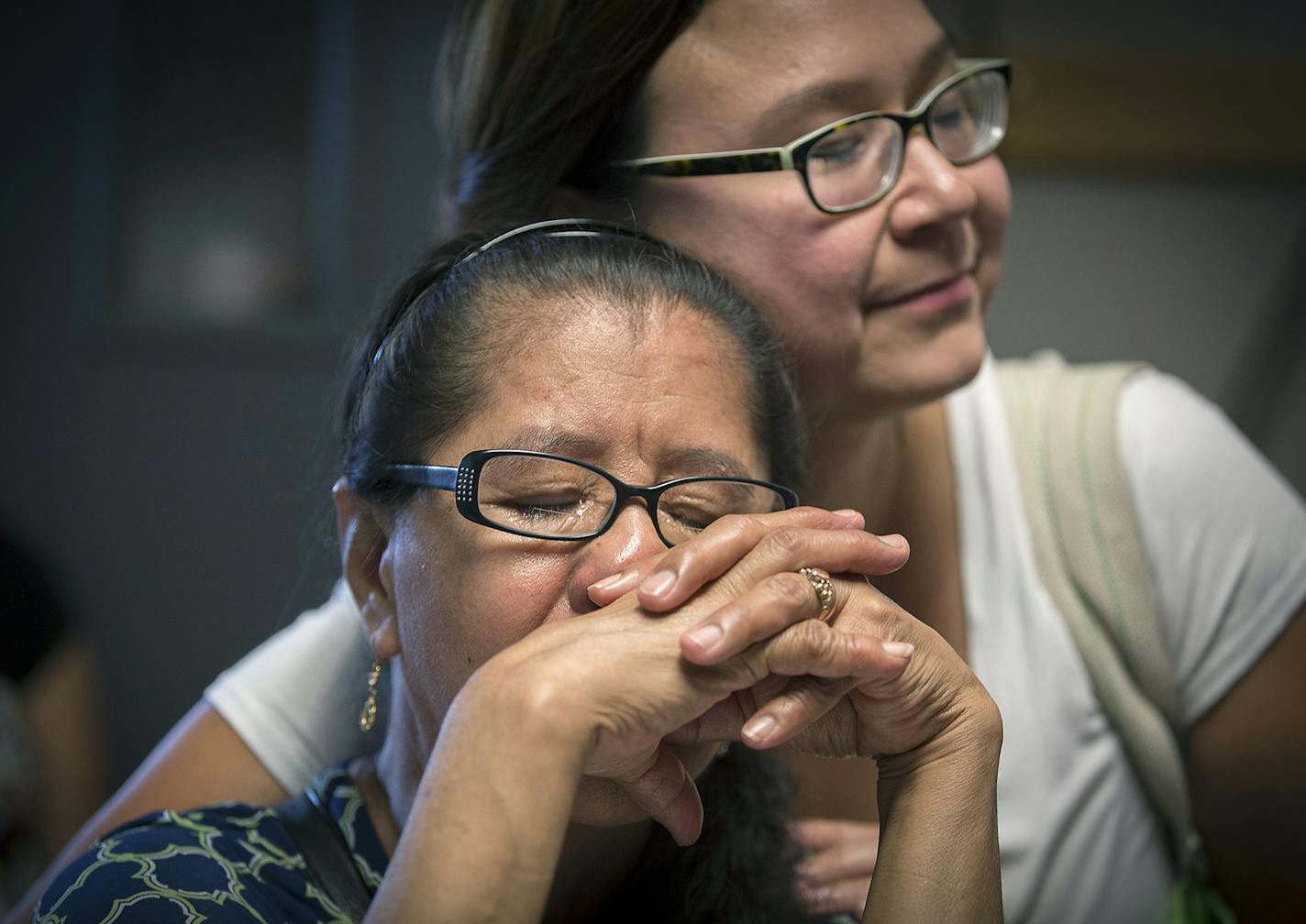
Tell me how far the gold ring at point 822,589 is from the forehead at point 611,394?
→ 0.17 meters

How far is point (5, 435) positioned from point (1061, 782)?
228 cm

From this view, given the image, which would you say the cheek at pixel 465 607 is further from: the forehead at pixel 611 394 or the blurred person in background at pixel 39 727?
the blurred person in background at pixel 39 727

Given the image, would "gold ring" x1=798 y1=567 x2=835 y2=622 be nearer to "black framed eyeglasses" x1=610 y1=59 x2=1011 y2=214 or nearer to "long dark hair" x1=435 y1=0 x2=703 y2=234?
"black framed eyeglasses" x1=610 y1=59 x2=1011 y2=214

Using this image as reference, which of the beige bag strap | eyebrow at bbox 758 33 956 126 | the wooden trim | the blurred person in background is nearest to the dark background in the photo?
the wooden trim

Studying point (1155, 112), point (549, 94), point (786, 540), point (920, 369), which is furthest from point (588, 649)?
point (1155, 112)

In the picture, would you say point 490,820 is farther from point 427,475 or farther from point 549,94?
point 549,94

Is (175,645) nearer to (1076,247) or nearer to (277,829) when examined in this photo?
(277,829)

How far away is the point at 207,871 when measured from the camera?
3.08ft

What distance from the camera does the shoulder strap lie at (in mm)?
1003

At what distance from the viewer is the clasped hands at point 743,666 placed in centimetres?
78

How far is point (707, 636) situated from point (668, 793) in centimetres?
17

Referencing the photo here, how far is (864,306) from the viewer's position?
1.19 metres

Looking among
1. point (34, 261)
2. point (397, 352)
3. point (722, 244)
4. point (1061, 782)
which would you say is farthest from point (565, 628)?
point (34, 261)

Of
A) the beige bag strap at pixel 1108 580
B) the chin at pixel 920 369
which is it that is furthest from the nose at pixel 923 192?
the beige bag strap at pixel 1108 580
